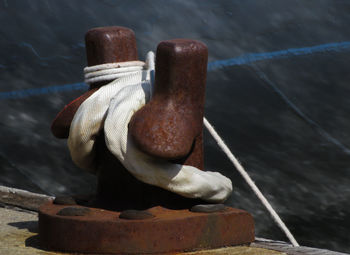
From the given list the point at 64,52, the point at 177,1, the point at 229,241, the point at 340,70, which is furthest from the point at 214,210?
the point at 64,52

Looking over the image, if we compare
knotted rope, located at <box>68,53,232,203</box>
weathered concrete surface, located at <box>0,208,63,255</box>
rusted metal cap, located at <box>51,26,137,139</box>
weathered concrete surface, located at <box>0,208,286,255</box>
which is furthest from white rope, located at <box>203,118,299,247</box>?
weathered concrete surface, located at <box>0,208,63,255</box>

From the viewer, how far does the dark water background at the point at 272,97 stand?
317 cm

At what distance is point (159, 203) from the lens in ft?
5.97

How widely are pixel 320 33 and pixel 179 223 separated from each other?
6.05 feet

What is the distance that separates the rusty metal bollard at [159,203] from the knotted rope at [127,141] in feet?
0.13

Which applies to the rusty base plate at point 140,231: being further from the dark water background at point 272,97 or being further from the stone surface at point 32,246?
the dark water background at point 272,97

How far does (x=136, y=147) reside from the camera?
173 centimetres

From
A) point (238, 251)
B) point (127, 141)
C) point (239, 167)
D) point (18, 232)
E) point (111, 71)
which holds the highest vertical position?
point (111, 71)

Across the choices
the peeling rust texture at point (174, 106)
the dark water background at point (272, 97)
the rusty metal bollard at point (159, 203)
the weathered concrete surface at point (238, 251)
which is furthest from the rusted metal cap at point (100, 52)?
the dark water background at point (272, 97)

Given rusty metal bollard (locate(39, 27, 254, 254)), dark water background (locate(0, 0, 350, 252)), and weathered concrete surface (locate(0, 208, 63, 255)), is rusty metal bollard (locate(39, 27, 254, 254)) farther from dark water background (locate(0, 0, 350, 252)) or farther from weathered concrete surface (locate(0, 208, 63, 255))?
dark water background (locate(0, 0, 350, 252))

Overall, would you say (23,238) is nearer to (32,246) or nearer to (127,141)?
(32,246)

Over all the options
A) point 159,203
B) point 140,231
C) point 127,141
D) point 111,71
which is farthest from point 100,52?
point 140,231

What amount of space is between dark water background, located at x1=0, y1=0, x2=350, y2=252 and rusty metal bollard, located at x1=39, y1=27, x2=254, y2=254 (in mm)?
1361

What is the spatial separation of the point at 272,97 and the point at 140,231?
5.75 feet
